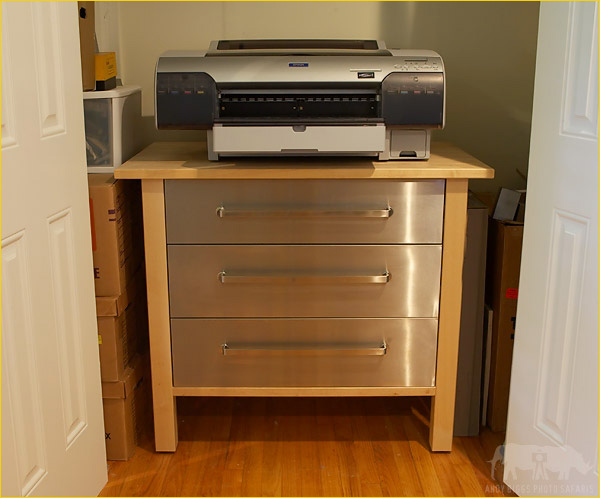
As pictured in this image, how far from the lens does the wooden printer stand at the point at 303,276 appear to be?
184 centimetres

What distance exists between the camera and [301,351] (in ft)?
6.38

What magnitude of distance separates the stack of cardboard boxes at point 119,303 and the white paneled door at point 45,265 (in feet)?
0.66

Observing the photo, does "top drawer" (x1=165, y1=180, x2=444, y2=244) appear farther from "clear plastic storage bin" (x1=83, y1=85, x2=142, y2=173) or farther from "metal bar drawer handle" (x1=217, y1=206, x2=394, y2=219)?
"clear plastic storage bin" (x1=83, y1=85, x2=142, y2=173)

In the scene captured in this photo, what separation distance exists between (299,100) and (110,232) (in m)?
0.58

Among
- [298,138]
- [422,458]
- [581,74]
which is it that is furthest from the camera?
[422,458]

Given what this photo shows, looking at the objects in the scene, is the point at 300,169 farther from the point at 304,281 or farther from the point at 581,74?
the point at 581,74

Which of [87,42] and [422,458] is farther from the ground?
[87,42]

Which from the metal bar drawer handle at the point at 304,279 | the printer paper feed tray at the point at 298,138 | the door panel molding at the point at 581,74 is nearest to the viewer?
the door panel molding at the point at 581,74

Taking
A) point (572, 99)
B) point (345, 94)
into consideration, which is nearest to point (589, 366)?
point (572, 99)

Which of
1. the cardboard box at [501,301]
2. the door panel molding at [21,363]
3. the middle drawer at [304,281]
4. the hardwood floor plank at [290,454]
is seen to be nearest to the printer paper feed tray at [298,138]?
the middle drawer at [304,281]

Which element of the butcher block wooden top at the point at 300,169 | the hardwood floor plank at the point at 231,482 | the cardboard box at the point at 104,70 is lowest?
the hardwood floor plank at the point at 231,482

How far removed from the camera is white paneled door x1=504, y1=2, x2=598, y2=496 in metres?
1.46

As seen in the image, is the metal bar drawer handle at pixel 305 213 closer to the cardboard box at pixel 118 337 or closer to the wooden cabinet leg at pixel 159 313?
the wooden cabinet leg at pixel 159 313

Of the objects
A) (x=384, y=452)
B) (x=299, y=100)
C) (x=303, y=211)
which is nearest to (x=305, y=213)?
(x=303, y=211)
